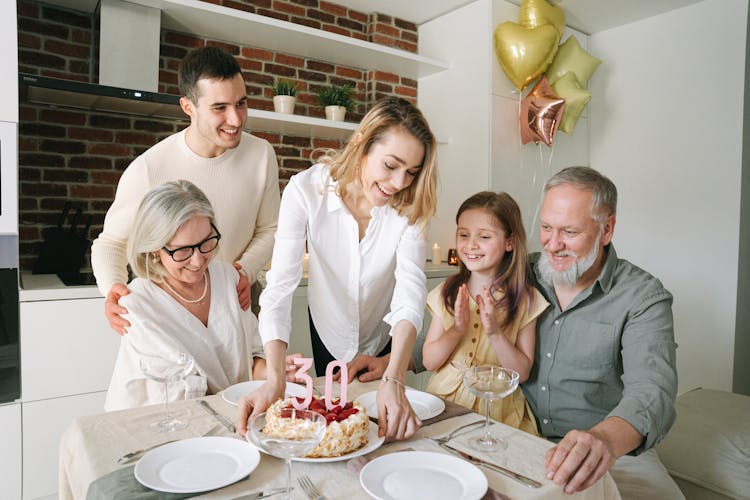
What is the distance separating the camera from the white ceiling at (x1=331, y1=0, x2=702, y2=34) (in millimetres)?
3314

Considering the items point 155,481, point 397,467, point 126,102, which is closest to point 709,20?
point 126,102

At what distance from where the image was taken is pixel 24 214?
2594 mm

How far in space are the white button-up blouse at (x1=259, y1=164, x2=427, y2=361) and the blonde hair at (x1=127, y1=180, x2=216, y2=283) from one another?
0.28 meters

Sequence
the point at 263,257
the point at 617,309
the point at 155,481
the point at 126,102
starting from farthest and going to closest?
the point at 126,102, the point at 263,257, the point at 617,309, the point at 155,481

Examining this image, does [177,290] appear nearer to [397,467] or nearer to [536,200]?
[397,467]

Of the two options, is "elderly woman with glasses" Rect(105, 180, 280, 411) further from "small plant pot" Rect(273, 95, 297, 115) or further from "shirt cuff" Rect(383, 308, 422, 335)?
"small plant pot" Rect(273, 95, 297, 115)

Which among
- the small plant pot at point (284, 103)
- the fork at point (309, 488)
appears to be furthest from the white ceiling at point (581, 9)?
the fork at point (309, 488)

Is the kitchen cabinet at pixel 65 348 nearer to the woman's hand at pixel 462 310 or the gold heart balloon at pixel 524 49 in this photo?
the woman's hand at pixel 462 310

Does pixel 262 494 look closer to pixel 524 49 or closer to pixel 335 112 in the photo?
pixel 335 112

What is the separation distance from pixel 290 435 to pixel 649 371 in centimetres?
91

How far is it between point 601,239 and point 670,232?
7.39 ft

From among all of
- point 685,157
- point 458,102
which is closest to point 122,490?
point 458,102

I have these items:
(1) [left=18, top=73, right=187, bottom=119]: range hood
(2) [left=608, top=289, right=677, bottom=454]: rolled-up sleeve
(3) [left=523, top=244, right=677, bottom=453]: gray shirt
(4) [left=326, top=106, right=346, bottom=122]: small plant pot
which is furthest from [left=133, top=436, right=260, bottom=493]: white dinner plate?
(4) [left=326, top=106, right=346, bottom=122]: small plant pot

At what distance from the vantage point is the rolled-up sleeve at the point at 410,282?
1.45 metres
